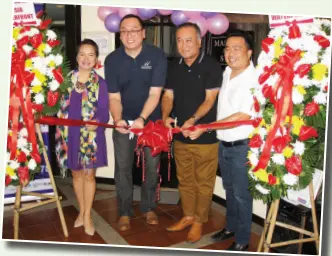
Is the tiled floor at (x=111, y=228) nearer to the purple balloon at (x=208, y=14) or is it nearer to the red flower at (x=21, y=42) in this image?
the red flower at (x=21, y=42)

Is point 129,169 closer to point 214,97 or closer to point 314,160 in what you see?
point 214,97

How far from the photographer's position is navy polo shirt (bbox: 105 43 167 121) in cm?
311

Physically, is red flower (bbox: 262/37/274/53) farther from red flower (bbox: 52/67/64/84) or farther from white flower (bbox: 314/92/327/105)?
red flower (bbox: 52/67/64/84)

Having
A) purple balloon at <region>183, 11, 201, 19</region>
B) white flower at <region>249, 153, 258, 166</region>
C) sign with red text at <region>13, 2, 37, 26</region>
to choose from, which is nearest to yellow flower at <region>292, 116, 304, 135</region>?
white flower at <region>249, 153, 258, 166</region>

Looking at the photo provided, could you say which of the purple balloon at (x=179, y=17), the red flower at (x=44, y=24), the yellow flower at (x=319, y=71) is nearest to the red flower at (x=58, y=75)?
the red flower at (x=44, y=24)

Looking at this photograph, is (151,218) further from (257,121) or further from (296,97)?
(296,97)

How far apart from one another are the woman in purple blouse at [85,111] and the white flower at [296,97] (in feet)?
5.12

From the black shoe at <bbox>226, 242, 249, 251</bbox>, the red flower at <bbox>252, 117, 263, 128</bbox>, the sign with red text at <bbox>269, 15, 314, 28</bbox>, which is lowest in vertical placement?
the black shoe at <bbox>226, 242, 249, 251</bbox>

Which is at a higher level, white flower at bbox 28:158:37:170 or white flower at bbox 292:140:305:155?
white flower at bbox 292:140:305:155

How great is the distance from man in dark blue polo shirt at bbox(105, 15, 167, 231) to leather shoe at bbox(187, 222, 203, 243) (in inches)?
25.3

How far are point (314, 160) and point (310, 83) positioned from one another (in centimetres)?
54

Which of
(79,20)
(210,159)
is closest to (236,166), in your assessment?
(210,159)

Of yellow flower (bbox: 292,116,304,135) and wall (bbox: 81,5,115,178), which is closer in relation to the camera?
yellow flower (bbox: 292,116,304,135)

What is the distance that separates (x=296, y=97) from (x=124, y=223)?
2005mm
